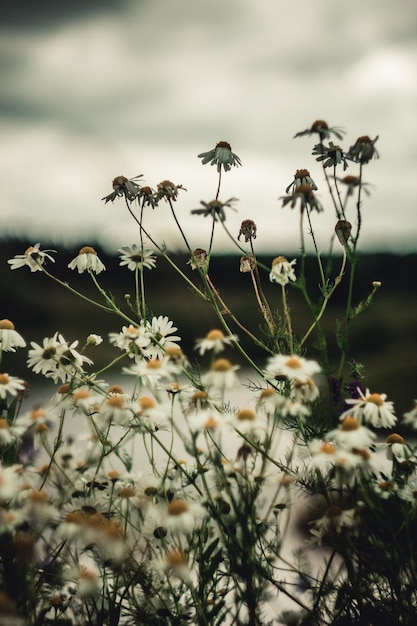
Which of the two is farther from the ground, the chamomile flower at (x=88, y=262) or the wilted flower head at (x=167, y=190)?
the wilted flower head at (x=167, y=190)

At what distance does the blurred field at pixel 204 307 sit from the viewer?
613 centimetres

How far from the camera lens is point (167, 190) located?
136cm

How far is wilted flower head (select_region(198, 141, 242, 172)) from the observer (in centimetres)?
145

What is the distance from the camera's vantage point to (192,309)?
733 cm

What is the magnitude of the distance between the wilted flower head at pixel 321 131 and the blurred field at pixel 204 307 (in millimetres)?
3985

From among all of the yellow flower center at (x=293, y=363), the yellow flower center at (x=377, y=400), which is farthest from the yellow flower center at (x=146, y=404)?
the yellow flower center at (x=377, y=400)

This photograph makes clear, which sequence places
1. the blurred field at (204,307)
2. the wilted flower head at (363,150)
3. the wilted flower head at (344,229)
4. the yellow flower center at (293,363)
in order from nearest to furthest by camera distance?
the yellow flower center at (293,363) < the wilted flower head at (363,150) < the wilted flower head at (344,229) < the blurred field at (204,307)

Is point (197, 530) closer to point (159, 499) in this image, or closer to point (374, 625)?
point (159, 499)

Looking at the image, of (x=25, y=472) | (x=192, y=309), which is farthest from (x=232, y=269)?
(x=25, y=472)

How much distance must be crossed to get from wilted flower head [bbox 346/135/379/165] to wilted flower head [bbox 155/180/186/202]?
1.29 feet

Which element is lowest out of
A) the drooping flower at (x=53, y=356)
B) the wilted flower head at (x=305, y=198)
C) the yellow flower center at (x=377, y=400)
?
the yellow flower center at (x=377, y=400)

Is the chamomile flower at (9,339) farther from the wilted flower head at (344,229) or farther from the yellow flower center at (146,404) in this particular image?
the wilted flower head at (344,229)

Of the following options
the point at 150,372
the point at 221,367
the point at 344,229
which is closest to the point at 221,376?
the point at 221,367

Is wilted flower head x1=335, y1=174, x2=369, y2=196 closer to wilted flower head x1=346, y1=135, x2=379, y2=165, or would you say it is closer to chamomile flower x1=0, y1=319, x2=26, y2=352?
wilted flower head x1=346, y1=135, x2=379, y2=165
